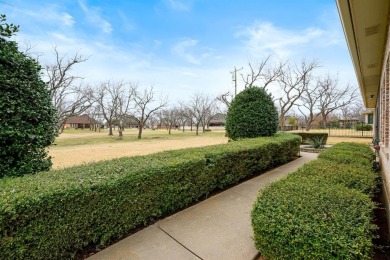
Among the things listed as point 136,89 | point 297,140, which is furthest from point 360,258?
point 136,89

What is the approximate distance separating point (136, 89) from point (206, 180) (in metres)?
30.8

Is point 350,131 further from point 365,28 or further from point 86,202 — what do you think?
point 86,202

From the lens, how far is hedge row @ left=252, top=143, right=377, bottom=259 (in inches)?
58.2

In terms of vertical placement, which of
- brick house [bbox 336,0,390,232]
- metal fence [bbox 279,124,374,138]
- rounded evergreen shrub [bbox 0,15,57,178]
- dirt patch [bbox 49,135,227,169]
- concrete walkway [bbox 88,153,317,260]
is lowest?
dirt patch [bbox 49,135,227,169]

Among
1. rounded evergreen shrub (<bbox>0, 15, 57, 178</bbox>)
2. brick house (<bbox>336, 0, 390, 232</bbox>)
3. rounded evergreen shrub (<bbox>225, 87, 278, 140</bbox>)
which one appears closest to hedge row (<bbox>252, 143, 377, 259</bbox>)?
brick house (<bbox>336, 0, 390, 232</bbox>)

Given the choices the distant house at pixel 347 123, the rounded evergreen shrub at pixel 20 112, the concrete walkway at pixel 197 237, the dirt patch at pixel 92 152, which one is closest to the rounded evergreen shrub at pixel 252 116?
the concrete walkway at pixel 197 237

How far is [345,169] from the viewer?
315 cm

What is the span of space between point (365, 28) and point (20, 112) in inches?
246

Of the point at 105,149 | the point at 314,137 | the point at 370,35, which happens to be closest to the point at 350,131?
the point at 314,137

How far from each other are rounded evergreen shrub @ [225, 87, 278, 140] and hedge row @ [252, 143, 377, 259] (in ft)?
19.0

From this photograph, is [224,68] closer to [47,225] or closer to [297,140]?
[297,140]

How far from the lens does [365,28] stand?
11.7 ft

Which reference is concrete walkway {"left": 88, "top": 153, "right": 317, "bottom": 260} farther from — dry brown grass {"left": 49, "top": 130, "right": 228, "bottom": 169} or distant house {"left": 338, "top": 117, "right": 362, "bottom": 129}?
distant house {"left": 338, "top": 117, "right": 362, "bottom": 129}

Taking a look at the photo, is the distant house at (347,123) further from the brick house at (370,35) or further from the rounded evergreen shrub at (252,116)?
the brick house at (370,35)
